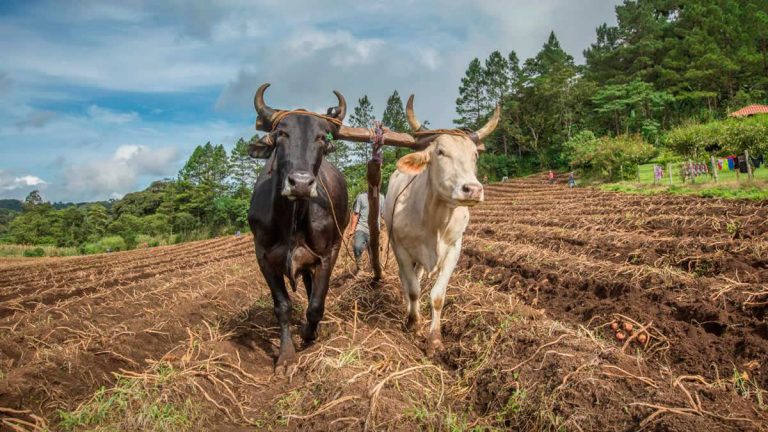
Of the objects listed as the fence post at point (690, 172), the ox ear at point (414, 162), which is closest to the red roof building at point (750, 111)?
the fence post at point (690, 172)

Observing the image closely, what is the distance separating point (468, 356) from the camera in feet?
13.8

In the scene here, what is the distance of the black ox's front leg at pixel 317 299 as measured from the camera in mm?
4707

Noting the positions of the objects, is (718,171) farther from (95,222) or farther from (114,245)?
(95,222)

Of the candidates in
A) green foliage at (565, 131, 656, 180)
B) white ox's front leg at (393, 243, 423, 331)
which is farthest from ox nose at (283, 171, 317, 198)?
green foliage at (565, 131, 656, 180)

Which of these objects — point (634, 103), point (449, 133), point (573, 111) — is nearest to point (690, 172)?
point (449, 133)

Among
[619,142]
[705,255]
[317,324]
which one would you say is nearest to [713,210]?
[705,255]

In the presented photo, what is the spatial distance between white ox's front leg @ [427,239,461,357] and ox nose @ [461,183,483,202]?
3.91ft

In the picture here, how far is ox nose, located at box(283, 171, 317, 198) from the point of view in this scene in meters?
3.79

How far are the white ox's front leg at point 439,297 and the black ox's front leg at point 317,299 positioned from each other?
3.49ft

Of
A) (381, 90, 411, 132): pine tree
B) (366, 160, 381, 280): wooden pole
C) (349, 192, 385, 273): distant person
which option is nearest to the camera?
(366, 160, 381, 280): wooden pole

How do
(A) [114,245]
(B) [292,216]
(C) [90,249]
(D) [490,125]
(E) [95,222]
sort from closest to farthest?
(B) [292,216] → (D) [490,125] → (C) [90,249] → (A) [114,245] → (E) [95,222]

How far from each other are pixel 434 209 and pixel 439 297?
2.90 ft

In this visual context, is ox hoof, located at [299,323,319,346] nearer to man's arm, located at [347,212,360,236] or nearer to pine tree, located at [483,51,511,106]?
man's arm, located at [347,212,360,236]

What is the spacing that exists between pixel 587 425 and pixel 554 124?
2013 inches
